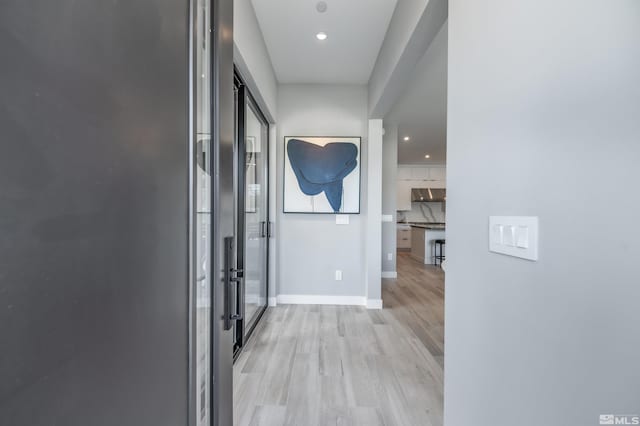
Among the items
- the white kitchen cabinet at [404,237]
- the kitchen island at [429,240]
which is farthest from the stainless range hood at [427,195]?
the kitchen island at [429,240]

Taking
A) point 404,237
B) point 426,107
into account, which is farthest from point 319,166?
point 404,237

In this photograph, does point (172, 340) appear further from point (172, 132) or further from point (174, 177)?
point (172, 132)

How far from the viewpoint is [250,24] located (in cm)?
235

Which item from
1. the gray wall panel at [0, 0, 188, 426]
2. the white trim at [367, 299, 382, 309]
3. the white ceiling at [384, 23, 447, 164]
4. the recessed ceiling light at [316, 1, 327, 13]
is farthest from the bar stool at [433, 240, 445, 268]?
the gray wall panel at [0, 0, 188, 426]

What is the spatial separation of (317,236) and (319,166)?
2.97 ft

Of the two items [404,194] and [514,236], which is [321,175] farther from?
[404,194]

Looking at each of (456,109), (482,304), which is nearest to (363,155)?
(456,109)

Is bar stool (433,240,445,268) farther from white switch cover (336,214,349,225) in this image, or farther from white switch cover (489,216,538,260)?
white switch cover (489,216,538,260)

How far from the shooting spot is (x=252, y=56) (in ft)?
7.96

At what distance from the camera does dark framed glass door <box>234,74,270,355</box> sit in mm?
2559

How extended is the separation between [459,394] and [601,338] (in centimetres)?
76

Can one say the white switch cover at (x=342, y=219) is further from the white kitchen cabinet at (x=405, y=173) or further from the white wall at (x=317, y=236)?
the white kitchen cabinet at (x=405, y=173)

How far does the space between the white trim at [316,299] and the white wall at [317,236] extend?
38 mm

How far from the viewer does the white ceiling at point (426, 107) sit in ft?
10.2
